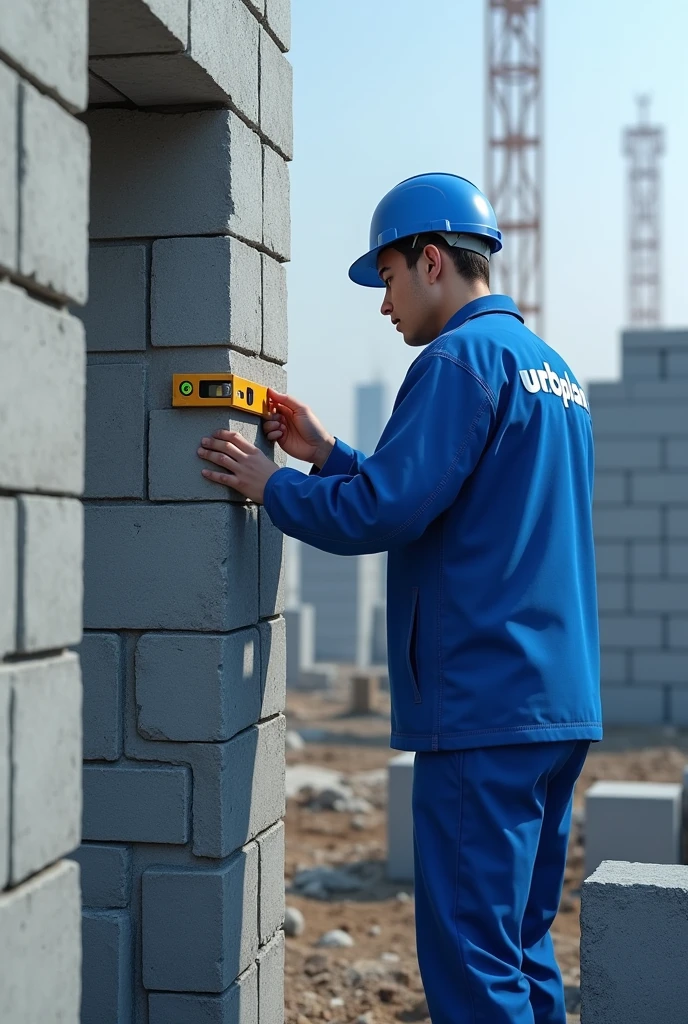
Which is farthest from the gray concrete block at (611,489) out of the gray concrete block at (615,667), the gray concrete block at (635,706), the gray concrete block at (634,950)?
the gray concrete block at (634,950)

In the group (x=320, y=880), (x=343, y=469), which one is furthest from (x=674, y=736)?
(x=343, y=469)

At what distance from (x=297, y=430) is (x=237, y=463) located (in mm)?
401

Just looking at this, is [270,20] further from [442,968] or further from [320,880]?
[320,880]

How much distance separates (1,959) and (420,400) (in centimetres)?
136

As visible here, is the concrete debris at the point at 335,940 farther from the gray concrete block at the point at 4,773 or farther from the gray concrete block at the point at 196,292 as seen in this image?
the gray concrete block at the point at 4,773

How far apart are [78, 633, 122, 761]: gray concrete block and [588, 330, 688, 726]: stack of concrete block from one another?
10050mm

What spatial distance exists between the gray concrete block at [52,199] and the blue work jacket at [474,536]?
864 millimetres

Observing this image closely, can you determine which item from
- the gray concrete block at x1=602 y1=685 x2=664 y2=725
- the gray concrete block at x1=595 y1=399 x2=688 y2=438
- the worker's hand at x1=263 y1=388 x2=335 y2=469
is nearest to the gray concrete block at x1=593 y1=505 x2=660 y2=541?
the gray concrete block at x1=595 y1=399 x2=688 y2=438

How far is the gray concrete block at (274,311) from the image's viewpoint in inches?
121

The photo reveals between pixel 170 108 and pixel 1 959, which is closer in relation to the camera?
pixel 1 959

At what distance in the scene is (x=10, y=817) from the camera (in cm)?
166

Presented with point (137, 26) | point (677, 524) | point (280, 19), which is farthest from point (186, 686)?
point (677, 524)

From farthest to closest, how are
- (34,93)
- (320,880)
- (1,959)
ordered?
(320,880) < (34,93) < (1,959)

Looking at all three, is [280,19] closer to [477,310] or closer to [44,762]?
[477,310]
